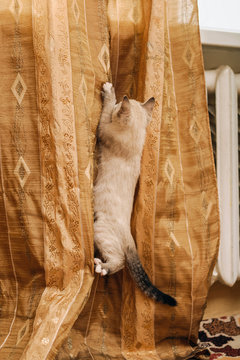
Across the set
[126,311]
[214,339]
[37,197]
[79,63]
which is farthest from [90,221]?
[214,339]

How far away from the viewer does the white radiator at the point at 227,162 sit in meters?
1.10

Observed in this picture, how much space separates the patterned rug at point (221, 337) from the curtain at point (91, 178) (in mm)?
73

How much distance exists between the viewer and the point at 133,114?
93cm

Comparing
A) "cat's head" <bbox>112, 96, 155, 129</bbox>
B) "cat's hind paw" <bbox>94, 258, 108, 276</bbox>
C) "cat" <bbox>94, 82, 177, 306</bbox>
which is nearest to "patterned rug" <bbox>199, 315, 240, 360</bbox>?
"cat" <bbox>94, 82, 177, 306</bbox>

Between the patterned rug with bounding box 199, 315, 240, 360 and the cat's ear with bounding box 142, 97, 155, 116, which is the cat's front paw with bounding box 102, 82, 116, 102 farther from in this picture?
the patterned rug with bounding box 199, 315, 240, 360

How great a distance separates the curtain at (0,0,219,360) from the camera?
2.87 feet

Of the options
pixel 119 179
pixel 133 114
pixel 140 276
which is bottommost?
pixel 140 276

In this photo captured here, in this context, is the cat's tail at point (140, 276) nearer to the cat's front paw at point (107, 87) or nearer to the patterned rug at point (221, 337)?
the patterned rug at point (221, 337)

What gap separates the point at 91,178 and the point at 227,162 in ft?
1.54

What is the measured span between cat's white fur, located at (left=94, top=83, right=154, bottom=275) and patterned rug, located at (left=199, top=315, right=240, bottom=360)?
367mm

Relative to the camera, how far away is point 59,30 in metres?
0.88

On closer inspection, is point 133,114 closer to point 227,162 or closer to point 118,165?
point 118,165

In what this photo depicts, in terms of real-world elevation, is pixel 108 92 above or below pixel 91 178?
above

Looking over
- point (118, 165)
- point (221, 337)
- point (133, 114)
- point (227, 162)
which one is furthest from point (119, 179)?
point (221, 337)
